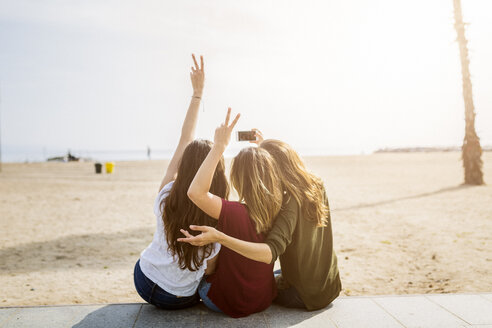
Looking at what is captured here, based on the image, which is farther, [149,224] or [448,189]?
[448,189]

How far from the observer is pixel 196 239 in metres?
2.56

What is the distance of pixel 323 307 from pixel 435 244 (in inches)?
171

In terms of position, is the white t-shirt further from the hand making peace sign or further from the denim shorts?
the hand making peace sign

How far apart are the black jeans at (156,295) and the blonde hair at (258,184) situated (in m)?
1.07

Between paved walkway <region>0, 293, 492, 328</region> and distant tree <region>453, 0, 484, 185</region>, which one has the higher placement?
distant tree <region>453, 0, 484, 185</region>

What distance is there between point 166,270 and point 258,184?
113cm

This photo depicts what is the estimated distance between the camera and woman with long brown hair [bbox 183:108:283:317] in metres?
2.72

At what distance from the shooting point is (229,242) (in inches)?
105

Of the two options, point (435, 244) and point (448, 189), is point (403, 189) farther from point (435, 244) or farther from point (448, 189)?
point (435, 244)

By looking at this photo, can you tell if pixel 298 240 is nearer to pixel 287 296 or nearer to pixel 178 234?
pixel 287 296

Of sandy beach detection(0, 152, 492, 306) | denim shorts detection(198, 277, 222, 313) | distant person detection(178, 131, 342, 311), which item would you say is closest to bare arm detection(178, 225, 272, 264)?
distant person detection(178, 131, 342, 311)

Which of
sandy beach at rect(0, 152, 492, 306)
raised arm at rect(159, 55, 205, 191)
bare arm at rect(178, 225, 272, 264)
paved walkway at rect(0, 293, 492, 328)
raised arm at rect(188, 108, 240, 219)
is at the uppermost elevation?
raised arm at rect(159, 55, 205, 191)

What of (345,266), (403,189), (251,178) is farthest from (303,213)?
(403,189)

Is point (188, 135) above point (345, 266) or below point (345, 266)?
above
